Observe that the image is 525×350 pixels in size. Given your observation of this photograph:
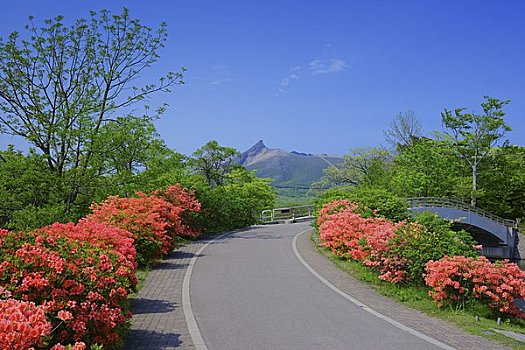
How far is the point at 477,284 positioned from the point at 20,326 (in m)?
8.46

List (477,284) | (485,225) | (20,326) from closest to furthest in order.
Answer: (20,326), (477,284), (485,225)

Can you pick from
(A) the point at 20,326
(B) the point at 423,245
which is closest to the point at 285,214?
(B) the point at 423,245

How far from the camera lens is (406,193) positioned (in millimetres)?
45781

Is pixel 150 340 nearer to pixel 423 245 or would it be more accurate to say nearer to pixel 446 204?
pixel 423 245

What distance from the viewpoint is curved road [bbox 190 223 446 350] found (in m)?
7.19

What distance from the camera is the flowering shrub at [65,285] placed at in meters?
5.57

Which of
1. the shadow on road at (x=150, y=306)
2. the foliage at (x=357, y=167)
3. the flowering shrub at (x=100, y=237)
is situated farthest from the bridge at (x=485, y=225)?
the flowering shrub at (x=100, y=237)

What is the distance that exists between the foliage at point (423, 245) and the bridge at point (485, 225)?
84.7ft

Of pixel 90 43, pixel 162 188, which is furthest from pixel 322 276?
pixel 90 43

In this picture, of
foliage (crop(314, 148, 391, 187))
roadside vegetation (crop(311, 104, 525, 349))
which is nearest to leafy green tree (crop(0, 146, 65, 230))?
roadside vegetation (crop(311, 104, 525, 349))

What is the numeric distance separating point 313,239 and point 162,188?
7152 mm

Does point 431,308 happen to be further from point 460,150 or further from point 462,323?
point 460,150

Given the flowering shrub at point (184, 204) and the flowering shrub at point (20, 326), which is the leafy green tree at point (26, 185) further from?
the flowering shrub at point (20, 326)

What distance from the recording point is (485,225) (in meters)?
41.9
